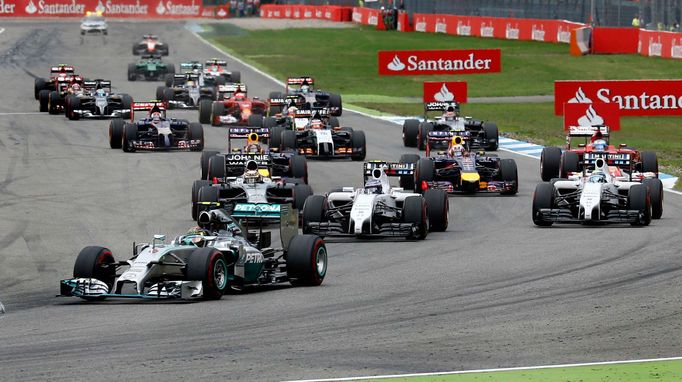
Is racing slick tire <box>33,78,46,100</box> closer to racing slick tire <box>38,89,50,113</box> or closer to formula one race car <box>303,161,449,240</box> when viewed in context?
racing slick tire <box>38,89,50,113</box>

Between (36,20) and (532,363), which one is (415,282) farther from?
(36,20)

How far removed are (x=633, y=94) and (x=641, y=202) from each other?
10.3 m

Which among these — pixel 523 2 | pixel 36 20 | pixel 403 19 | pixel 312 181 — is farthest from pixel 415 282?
pixel 36 20

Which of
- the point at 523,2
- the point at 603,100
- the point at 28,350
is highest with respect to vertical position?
A: the point at 523,2

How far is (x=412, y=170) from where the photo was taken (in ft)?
94.3

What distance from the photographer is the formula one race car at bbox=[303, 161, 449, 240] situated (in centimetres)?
2525

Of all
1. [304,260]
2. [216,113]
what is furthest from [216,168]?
[216,113]

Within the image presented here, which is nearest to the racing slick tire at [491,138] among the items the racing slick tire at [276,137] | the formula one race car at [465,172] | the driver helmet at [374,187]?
the racing slick tire at [276,137]

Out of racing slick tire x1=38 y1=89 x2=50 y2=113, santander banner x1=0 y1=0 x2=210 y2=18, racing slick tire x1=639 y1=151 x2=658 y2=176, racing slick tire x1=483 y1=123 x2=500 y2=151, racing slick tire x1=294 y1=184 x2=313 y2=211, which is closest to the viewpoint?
racing slick tire x1=294 y1=184 x2=313 y2=211

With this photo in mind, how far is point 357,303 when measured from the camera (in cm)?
1838

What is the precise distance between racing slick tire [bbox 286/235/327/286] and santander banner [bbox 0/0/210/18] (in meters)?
113

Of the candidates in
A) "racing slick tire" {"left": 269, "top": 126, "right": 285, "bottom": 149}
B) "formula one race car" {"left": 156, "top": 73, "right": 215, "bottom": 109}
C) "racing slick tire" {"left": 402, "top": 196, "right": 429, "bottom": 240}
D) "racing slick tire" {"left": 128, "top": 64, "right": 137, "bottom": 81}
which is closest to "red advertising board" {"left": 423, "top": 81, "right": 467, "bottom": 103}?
"racing slick tire" {"left": 269, "top": 126, "right": 285, "bottom": 149}

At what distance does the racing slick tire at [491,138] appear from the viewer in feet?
132

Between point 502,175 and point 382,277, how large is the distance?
36.5 ft
